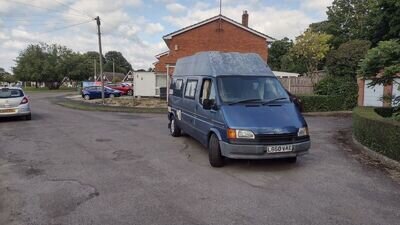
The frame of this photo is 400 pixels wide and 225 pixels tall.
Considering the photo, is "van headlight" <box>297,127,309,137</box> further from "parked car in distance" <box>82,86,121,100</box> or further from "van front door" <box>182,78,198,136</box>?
"parked car in distance" <box>82,86,121,100</box>

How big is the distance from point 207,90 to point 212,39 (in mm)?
23140

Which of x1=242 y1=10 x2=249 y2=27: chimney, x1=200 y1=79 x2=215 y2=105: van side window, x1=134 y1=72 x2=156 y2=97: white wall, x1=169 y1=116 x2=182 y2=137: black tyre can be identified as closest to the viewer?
x1=200 y1=79 x2=215 y2=105: van side window

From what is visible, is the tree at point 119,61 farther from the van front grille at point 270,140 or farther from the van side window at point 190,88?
the van front grille at point 270,140

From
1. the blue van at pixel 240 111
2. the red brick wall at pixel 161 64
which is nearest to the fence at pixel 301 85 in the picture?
the red brick wall at pixel 161 64

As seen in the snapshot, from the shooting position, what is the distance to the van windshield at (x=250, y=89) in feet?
24.6

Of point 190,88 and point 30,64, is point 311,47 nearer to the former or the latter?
point 190,88

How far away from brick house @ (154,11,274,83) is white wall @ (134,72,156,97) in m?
1.76

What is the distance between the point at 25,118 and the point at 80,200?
12.2 metres

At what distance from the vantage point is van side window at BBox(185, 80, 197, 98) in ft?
29.7

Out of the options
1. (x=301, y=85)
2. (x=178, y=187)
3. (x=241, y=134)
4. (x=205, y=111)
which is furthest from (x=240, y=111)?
(x=301, y=85)

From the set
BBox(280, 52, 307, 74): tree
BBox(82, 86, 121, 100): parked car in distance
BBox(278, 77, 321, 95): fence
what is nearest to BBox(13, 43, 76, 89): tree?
BBox(82, 86, 121, 100): parked car in distance

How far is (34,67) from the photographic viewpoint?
6494cm

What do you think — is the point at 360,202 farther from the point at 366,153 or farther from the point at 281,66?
the point at 281,66

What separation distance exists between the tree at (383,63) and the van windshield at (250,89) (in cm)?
293
